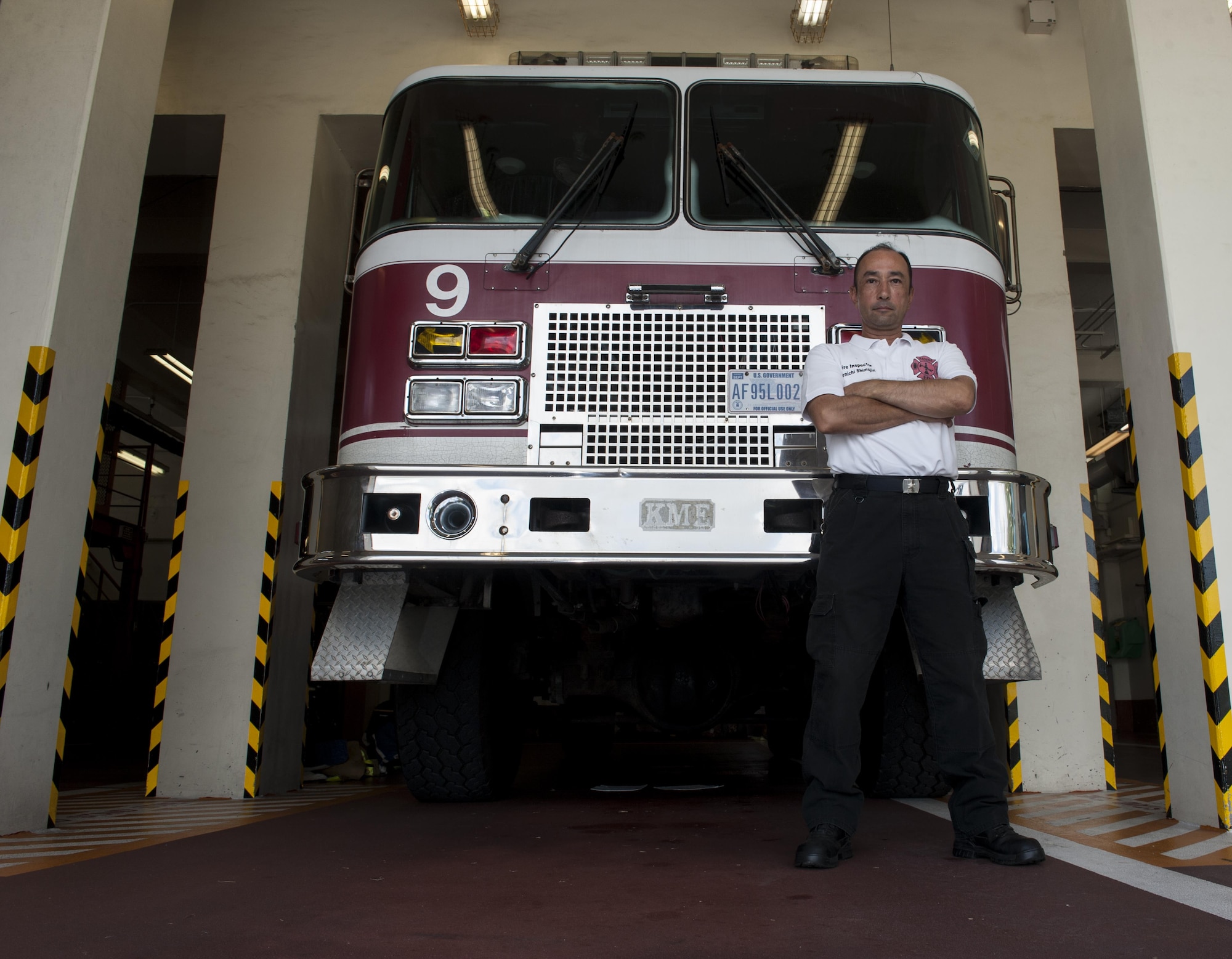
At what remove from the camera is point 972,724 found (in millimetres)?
2898

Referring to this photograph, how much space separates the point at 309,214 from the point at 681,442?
4239mm

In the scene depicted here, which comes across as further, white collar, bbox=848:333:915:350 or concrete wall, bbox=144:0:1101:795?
concrete wall, bbox=144:0:1101:795

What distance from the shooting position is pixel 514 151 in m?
4.20

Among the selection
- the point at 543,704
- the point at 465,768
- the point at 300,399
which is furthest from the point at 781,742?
the point at 300,399

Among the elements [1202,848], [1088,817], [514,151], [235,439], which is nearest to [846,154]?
[514,151]

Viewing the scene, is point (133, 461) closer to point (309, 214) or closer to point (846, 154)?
point (309, 214)

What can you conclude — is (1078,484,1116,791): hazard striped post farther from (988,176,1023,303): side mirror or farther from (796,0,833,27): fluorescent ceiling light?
(796,0,833,27): fluorescent ceiling light

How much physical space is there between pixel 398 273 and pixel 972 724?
8.53 feet

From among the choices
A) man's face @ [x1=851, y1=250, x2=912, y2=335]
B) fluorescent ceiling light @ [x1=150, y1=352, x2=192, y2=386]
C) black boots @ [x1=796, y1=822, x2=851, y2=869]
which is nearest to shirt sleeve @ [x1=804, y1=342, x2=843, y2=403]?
man's face @ [x1=851, y1=250, x2=912, y2=335]

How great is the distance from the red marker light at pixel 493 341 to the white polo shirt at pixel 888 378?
1.12 meters

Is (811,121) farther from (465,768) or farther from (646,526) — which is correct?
(465,768)

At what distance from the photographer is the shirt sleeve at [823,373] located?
3.11 meters

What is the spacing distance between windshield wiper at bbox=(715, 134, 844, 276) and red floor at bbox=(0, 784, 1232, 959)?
82.3 inches

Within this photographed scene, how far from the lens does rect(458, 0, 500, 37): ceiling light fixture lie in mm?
6824
